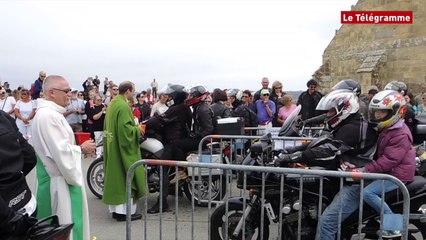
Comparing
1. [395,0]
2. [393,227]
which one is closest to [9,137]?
[393,227]

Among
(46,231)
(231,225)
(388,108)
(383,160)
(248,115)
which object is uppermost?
(388,108)

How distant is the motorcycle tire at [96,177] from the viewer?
6879mm

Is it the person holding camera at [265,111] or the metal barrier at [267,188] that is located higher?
the person holding camera at [265,111]

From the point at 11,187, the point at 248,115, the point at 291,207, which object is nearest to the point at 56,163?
the point at 11,187

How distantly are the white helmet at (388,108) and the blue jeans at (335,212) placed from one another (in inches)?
26.5

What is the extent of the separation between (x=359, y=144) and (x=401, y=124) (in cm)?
47

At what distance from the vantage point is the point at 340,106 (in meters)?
4.04

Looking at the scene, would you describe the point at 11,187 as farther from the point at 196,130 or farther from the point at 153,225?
the point at 196,130

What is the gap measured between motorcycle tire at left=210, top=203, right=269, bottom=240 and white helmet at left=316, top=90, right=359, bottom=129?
48.2 inches

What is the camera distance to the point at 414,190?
392cm

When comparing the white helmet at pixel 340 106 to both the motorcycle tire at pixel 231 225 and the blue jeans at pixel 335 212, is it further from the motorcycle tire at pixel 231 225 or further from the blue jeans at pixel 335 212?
the motorcycle tire at pixel 231 225

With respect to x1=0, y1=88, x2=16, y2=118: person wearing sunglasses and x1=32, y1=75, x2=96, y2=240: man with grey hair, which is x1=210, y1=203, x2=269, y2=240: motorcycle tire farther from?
x1=0, y1=88, x2=16, y2=118: person wearing sunglasses

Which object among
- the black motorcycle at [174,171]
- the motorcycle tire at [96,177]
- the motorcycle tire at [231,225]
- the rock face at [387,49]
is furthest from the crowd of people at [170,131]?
the rock face at [387,49]

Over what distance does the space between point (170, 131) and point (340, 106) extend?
3127 mm
